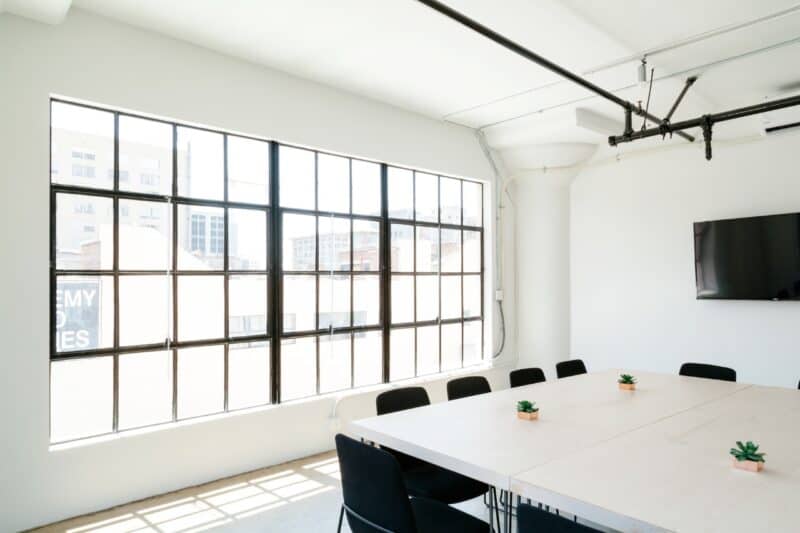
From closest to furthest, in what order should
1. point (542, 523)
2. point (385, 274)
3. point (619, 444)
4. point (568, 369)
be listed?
point (542, 523), point (619, 444), point (568, 369), point (385, 274)

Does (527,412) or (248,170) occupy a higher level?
(248,170)

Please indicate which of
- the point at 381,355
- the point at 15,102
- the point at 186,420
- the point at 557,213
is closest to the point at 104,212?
the point at 15,102

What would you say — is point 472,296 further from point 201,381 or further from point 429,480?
point 429,480

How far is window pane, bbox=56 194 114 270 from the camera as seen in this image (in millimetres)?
3648

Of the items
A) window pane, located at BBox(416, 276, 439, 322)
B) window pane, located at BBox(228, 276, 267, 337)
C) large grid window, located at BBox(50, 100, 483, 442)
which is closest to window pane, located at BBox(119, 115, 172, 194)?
large grid window, located at BBox(50, 100, 483, 442)

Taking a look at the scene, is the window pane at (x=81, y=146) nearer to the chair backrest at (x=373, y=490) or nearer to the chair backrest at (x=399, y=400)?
the chair backrest at (x=399, y=400)

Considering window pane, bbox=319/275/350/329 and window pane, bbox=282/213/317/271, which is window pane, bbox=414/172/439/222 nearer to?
window pane, bbox=319/275/350/329

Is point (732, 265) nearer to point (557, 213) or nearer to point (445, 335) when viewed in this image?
point (557, 213)

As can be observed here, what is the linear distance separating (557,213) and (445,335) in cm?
236

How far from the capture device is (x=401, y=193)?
19.5 feet

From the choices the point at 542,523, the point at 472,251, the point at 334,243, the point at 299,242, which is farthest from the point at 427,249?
the point at 542,523

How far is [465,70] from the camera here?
4.64 meters

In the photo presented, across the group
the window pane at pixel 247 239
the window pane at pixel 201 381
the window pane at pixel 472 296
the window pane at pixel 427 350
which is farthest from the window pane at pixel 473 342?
the window pane at pixel 201 381

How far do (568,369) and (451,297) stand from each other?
2.04 metres
